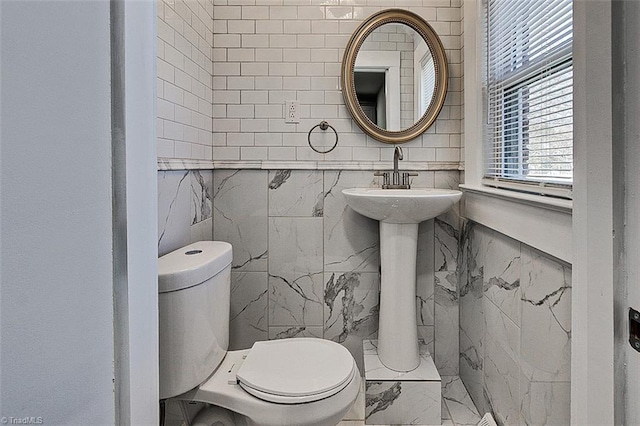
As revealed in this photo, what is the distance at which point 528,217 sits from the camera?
1434 mm

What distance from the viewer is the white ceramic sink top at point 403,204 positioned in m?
1.76

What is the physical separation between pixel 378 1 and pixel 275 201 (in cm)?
118

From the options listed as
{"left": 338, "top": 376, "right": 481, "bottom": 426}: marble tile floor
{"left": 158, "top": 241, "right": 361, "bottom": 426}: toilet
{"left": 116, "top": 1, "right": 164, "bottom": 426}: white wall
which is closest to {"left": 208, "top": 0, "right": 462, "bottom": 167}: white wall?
{"left": 158, "top": 241, "right": 361, "bottom": 426}: toilet

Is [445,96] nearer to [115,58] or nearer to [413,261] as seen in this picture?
[413,261]

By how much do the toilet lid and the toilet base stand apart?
42cm

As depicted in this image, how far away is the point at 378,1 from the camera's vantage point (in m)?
2.22

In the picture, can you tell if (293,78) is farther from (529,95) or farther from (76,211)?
(76,211)

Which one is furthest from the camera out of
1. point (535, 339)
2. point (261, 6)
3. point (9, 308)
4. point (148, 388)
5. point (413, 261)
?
point (261, 6)

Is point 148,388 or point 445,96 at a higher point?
point 445,96

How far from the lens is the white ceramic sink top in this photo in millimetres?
1760

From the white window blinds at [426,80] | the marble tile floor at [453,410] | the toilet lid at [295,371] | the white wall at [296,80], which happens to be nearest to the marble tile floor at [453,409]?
the marble tile floor at [453,410]

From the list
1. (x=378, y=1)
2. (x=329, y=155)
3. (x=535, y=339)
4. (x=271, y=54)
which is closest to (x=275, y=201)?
(x=329, y=155)

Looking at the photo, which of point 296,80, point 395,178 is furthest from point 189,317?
point 296,80

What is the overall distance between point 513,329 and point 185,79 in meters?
1.65
